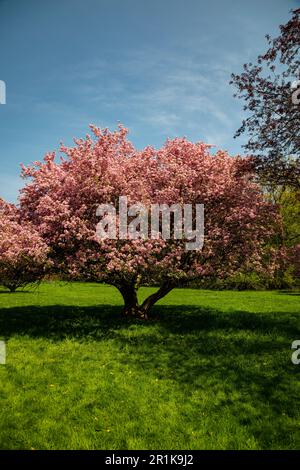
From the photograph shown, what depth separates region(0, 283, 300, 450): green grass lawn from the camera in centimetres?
824

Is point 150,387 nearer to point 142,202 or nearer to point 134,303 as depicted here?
point 142,202

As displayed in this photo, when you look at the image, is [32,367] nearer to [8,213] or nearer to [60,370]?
[60,370]

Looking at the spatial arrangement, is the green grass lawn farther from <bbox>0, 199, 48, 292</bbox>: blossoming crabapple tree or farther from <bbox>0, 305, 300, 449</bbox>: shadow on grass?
<bbox>0, 199, 48, 292</bbox>: blossoming crabapple tree

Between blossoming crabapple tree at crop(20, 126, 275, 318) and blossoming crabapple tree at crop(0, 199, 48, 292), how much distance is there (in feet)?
2.22

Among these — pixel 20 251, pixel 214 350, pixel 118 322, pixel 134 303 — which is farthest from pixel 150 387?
pixel 134 303

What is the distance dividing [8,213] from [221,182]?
11.0 metres

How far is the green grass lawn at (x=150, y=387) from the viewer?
324 inches

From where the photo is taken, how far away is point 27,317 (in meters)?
22.3

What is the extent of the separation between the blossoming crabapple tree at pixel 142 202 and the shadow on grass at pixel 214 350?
2.58 m

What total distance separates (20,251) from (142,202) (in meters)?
5.89

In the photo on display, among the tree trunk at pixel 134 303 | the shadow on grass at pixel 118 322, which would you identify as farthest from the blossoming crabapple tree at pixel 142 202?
the shadow on grass at pixel 118 322

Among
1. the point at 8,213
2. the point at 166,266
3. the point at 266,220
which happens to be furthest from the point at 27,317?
the point at 266,220

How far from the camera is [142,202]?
1844 centimetres

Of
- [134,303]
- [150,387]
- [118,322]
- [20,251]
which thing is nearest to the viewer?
[150,387]
